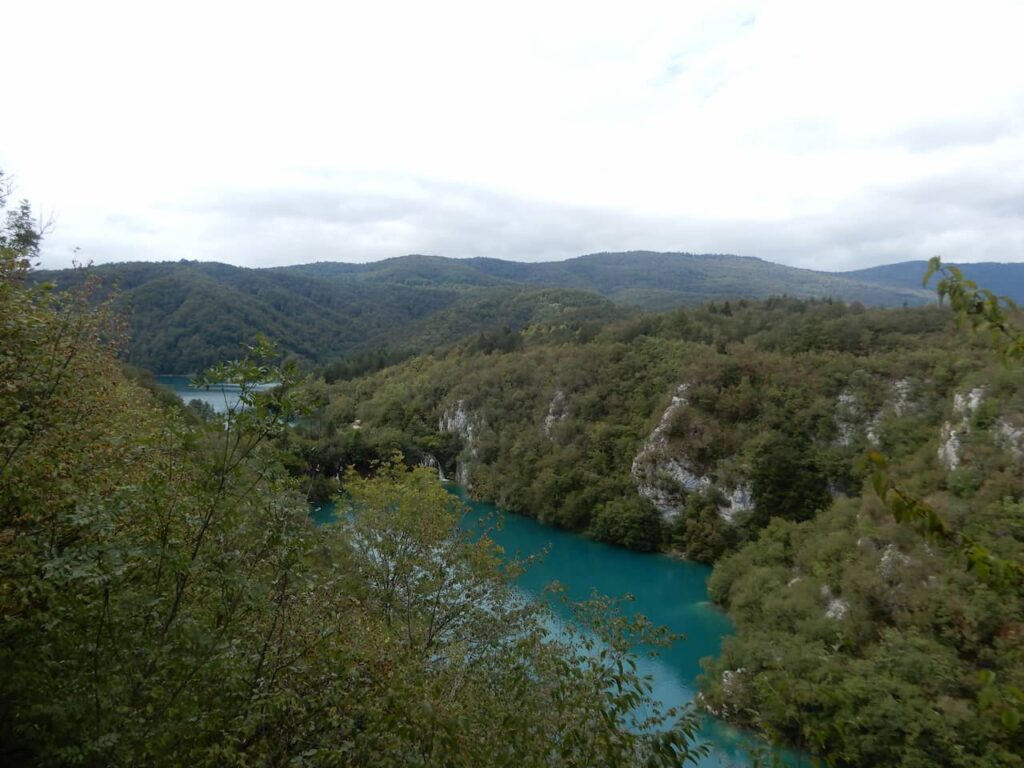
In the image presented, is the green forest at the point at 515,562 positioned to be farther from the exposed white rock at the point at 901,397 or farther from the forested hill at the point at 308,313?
the forested hill at the point at 308,313

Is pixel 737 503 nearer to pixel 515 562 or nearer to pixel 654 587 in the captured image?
pixel 654 587

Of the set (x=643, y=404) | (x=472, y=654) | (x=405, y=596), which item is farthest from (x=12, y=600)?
(x=643, y=404)

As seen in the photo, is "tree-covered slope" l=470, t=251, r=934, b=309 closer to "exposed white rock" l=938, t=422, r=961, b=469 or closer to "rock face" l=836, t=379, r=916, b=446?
"rock face" l=836, t=379, r=916, b=446

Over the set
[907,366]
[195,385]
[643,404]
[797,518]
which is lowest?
[797,518]

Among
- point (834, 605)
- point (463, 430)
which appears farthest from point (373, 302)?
point (834, 605)

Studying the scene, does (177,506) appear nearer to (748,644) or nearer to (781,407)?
(748,644)

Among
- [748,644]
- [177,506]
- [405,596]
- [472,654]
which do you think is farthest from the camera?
[748,644]
